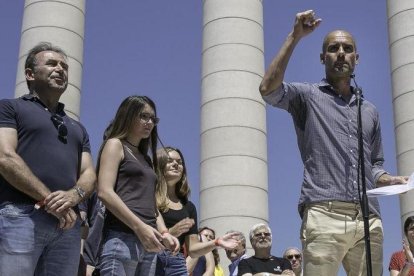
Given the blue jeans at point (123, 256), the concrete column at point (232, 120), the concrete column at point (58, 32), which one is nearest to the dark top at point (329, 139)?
the blue jeans at point (123, 256)

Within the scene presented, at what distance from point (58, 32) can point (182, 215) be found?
18348mm

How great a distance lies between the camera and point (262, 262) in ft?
38.3

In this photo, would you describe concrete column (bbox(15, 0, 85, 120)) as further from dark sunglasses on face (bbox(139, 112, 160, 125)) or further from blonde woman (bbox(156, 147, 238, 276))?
dark sunglasses on face (bbox(139, 112, 160, 125))

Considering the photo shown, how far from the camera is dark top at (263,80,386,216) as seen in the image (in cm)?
728

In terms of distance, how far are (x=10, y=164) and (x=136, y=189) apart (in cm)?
147

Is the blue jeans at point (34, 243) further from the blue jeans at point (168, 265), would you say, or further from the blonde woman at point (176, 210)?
the blonde woman at point (176, 210)

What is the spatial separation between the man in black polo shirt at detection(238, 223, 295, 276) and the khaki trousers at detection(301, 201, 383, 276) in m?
4.09

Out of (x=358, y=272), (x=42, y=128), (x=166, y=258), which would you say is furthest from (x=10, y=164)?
(x=358, y=272)

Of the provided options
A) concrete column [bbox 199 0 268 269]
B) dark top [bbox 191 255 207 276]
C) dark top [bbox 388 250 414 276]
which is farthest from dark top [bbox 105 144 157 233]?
concrete column [bbox 199 0 268 269]

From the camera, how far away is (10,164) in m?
6.63

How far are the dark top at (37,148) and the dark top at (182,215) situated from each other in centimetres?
209

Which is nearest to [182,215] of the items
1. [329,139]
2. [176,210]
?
[176,210]

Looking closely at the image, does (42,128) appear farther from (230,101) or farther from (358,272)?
(230,101)

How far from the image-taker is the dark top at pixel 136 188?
7.58m
